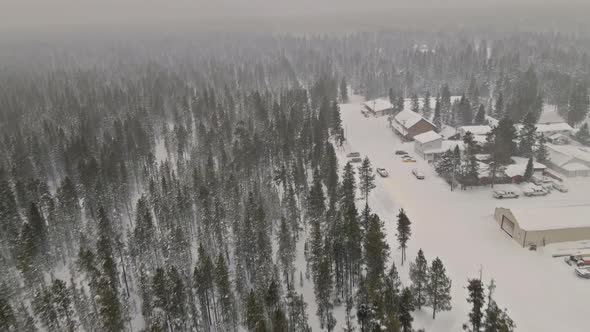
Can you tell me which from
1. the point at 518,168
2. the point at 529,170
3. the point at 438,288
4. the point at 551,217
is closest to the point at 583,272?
the point at 551,217

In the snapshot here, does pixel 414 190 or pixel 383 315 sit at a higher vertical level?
pixel 383 315

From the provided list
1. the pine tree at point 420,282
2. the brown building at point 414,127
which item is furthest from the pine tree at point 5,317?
the brown building at point 414,127

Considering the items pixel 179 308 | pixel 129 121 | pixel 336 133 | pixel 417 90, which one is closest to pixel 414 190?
pixel 336 133

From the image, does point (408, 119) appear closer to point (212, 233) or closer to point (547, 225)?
point (547, 225)

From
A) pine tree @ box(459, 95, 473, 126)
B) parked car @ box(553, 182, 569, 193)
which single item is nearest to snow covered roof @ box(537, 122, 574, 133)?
pine tree @ box(459, 95, 473, 126)

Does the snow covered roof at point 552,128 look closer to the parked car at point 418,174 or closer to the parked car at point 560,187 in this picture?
the parked car at point 560,187

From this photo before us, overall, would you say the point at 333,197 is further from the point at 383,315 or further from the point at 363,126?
the point at 363,126
